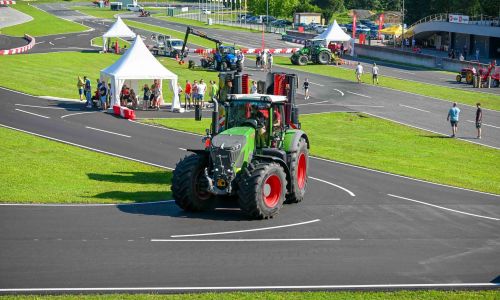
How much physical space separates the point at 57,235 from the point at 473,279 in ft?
33.0

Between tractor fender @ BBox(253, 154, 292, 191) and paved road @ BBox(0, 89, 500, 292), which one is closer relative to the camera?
paved road @ BBox(0, 89, 500, 292)

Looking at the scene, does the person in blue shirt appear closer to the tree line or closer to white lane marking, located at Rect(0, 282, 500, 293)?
white lane marking, located at Rect(0, 282, 500, 293)

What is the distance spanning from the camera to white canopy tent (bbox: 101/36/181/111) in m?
46.0

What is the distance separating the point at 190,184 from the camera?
22.2 meters

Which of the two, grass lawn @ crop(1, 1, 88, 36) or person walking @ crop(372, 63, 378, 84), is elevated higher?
grass lawn @ crop(1, 1, 88, 36)

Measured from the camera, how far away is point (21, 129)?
3803cm

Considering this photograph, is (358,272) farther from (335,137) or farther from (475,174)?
(335,137)

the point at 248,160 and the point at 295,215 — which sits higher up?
the point at 248,160

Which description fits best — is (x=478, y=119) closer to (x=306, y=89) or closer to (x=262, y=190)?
(x=306, y=89)

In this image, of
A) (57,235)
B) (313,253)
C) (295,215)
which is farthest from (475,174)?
(57,235)

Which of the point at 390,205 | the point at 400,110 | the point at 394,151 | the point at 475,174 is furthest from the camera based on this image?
the point at 400,110

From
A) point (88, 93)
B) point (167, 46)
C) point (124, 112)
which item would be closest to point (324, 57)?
point (167, 46)

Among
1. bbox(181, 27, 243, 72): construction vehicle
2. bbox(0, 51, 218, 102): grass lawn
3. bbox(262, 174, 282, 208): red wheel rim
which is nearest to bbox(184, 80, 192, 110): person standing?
bbox(0, 51, 218, 102): grass lawn

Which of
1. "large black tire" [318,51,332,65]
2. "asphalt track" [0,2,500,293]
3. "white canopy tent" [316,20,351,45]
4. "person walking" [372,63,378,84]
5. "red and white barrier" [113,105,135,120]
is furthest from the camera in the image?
"white canopy tent" [316,20,351,45]
